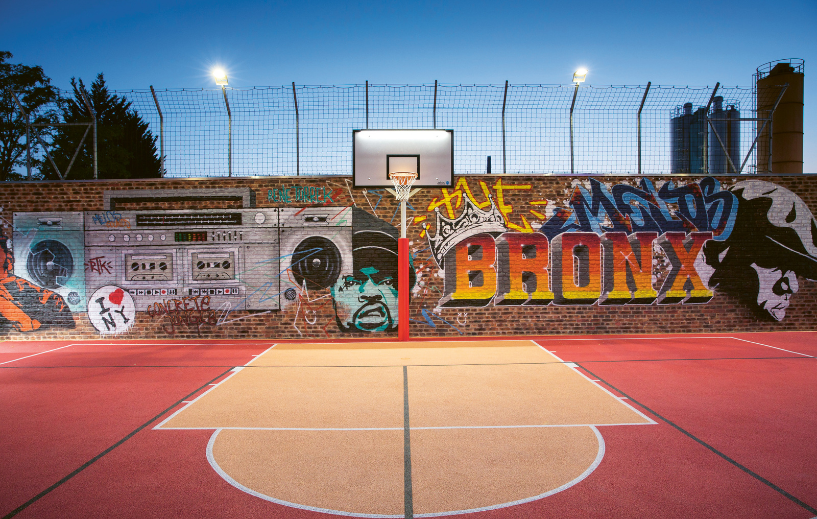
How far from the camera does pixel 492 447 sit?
4262mm

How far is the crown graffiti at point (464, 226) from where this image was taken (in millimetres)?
10109

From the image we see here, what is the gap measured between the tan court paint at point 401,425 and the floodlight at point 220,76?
21.3 feet

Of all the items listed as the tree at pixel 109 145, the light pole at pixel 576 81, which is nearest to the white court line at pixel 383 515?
the light pole at pixel 576 81

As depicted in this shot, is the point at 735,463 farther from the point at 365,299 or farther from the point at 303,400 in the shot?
the point at 365,299

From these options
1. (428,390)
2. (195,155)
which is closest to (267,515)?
(428,390)

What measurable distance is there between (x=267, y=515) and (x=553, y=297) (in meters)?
8.35

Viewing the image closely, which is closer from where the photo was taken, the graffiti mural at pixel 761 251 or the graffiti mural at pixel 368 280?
the graffiti mural at pixel 368 280

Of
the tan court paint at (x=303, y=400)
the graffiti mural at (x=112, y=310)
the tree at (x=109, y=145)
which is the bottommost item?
the tan court paint at (x=303, y=400)

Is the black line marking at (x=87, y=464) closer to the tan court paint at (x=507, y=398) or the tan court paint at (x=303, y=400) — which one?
the tan court paint at (x=303, y=400)

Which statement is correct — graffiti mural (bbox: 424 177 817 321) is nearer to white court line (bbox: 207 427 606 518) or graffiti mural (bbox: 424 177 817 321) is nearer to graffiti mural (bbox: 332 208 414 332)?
graffiti mural (bbox: 332 208 414 332)

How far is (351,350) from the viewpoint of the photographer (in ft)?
29.1

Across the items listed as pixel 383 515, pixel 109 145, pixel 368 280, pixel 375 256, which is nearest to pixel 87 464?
pixel 383 515

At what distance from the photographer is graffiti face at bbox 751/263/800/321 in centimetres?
1027

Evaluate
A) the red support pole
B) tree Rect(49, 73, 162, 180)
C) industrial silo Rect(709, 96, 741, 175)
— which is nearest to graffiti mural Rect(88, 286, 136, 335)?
the red support pole
